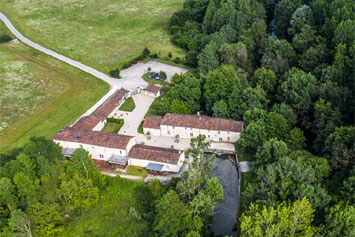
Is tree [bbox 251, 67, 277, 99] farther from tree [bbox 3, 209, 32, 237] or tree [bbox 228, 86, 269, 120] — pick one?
tree [bbox 3, 209, 32, 237]

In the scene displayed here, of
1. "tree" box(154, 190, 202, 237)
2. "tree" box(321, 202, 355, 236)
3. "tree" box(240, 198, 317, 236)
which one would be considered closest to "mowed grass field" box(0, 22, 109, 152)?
"tree" box(154, 190, 202, 237)

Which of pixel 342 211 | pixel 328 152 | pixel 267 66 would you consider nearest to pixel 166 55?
pixel 267 66

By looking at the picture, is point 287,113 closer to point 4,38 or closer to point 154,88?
point 154,88

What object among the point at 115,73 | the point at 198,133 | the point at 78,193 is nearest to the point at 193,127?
the point at 198,133

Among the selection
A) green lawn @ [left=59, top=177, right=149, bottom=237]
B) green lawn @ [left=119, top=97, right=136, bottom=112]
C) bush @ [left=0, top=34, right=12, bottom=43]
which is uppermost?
green lawn @ [left=59, top=177, right=149, bottom=237]

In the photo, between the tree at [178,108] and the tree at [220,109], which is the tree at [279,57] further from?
the tree at [178,108]

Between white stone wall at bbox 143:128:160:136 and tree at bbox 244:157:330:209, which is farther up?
tree at bbox 244:157:330:209
